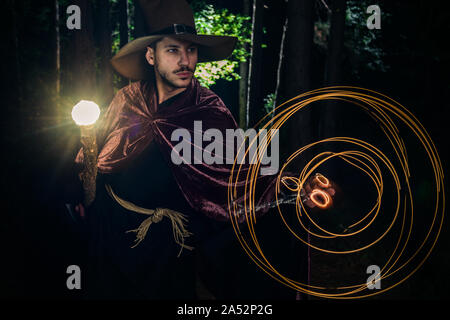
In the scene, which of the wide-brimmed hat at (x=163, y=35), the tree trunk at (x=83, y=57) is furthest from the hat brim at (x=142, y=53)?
the tree trunk at (x=83, y=57)

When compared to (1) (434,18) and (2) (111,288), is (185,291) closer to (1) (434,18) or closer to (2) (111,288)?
(2) (111,288)

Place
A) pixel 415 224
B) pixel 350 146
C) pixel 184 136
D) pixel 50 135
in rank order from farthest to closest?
pixel 50 135 < pixel 350 146 < pixel 415 224 < pixel 184 136

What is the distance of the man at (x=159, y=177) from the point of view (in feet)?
10.5

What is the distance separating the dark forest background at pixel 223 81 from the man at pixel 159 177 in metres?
0.37

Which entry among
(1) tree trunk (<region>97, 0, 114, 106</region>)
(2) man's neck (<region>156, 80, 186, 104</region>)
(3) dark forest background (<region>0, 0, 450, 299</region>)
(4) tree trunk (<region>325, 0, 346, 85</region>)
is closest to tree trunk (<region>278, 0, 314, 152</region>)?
(3) dark forest background (<region>0, 0, 450, 299</region>)

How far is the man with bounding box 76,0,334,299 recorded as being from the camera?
3203mm

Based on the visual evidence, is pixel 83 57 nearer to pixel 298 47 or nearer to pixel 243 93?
pixel 298 47

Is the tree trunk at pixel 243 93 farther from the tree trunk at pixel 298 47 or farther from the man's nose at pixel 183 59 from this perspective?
the man's nose at pixel 183 59

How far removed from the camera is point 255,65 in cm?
795

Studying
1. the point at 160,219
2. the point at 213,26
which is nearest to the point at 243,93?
the point at 213,26

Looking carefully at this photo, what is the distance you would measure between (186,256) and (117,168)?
43.4 inches

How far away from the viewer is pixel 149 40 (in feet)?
10.7

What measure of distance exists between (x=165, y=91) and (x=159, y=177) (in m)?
0.84

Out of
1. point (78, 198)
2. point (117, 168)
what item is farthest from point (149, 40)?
point (78, 198)
